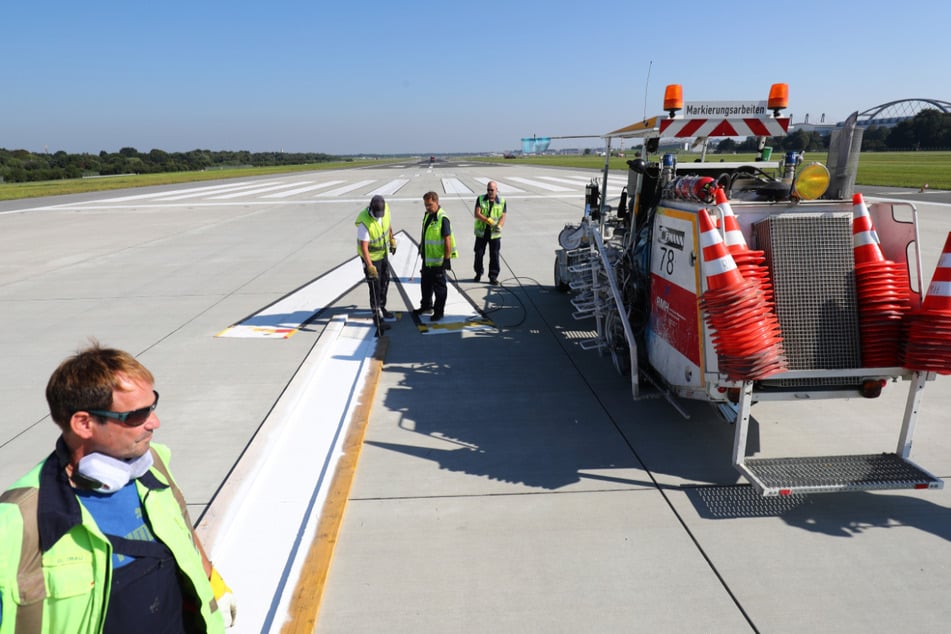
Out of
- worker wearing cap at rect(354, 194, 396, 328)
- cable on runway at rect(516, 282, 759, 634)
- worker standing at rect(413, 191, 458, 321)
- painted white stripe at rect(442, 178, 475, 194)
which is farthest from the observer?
painted white stripe at rect(442, 178, 475, 194)

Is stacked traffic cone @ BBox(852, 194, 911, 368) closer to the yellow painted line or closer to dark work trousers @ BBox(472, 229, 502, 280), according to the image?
the yellow painted line

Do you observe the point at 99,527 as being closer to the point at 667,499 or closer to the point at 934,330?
the point at 667,499

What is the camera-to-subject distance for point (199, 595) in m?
1.88

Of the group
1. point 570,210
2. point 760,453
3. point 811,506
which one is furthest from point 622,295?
point 570,210

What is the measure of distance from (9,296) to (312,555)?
9.66 metres

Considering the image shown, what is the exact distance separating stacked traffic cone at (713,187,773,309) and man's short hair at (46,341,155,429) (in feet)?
11.5

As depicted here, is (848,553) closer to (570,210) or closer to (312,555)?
(312,555)

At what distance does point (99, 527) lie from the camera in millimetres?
1681

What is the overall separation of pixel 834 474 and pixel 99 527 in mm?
4124

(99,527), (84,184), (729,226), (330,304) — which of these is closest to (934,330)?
(729,226)

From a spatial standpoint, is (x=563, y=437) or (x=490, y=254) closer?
(x=563, y=437)

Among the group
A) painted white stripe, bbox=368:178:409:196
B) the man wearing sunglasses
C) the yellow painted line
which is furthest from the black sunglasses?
painted white stripe, bbox=368:178:409:196

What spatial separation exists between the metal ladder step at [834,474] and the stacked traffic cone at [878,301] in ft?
2.35

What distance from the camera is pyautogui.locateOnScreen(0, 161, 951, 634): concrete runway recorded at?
118 inches
